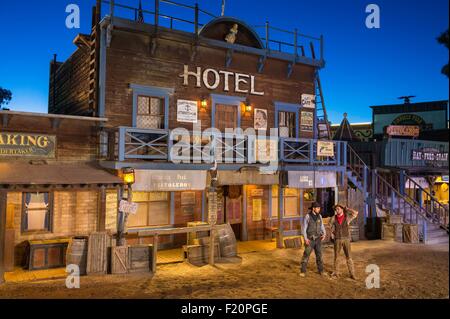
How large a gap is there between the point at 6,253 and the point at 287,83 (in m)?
12.3

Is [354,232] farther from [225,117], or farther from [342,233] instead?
[225,117]

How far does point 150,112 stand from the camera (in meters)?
14.0

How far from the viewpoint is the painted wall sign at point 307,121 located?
17500 millimetres

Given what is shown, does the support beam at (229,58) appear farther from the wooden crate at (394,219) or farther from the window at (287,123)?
the wooden crate at (394,219)

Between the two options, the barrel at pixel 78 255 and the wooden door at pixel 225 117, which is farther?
the wooden door at pixel 225 117

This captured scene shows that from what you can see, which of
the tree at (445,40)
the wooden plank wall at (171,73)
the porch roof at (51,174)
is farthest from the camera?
the wooden plank wall at (171,73)

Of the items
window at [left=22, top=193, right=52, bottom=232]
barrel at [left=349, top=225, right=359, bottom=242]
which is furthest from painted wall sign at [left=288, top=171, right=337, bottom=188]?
window at [left=22, top=193, right=52, bottom=232]

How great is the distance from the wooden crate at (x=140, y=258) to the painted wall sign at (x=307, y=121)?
9.41m

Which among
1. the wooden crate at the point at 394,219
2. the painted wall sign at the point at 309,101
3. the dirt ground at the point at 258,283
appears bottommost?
the dirt ground at the point at 258,283

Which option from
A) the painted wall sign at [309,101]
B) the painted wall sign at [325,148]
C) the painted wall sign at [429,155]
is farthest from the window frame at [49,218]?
the painted wall sign at [429,155]

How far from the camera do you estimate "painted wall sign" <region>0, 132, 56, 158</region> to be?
11664 mm

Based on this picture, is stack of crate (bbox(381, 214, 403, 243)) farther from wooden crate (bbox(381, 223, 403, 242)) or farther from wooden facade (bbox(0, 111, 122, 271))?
wooden facade (bbox(0, 111, 122, 271))

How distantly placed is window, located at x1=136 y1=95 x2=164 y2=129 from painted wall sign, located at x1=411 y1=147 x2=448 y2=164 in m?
14.3
